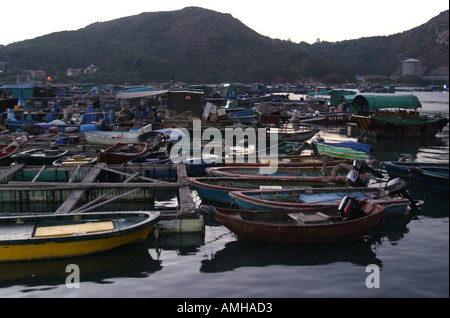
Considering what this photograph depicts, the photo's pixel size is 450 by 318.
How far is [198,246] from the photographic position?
33.8 ft

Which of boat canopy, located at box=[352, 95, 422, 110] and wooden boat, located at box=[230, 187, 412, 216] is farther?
boat canopy, located at box=[352, 95, 422, 110]

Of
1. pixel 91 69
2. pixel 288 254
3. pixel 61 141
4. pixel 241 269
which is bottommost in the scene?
pixel 241 269

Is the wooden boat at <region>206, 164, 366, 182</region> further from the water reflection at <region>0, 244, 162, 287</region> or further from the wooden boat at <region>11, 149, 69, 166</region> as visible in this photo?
the wooden boat at <region>11, 149, 69, 166</region>

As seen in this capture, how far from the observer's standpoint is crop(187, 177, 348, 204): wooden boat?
1302 cm

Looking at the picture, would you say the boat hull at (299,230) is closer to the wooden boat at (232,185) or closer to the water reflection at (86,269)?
the water reflection at (86,269)

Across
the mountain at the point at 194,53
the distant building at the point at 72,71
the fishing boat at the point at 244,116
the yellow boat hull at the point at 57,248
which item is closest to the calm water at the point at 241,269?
the yellow boat hull at the point at 57,248

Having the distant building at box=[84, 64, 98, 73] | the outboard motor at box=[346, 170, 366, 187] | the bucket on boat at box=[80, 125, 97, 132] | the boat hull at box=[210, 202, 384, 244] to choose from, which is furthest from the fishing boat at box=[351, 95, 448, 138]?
the distant building at box=[84, 64, 98, 73]

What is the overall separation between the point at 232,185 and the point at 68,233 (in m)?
5.70

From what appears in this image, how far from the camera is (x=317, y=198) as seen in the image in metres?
11.8

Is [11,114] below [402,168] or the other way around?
the other way around

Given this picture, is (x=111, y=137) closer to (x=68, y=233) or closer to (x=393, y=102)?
(x=68, y=233)

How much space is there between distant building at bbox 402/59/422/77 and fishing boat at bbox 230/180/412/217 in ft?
409

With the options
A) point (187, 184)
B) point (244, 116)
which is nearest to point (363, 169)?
point (187, 184)
